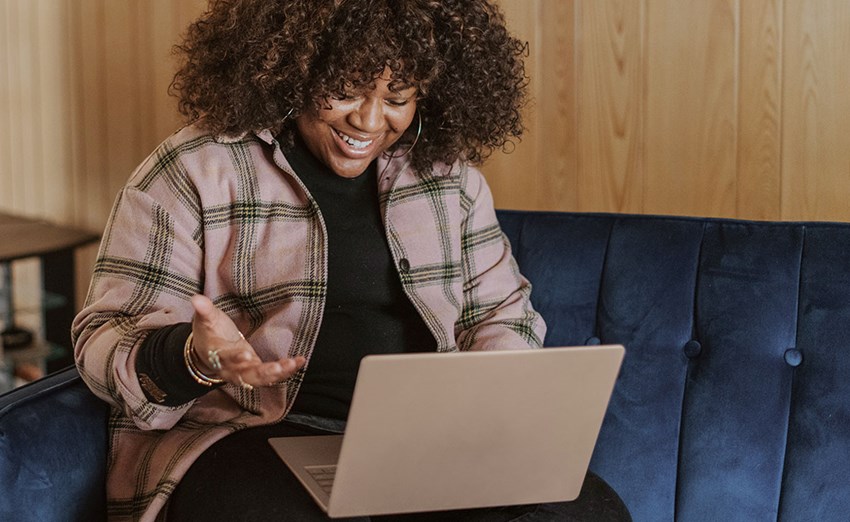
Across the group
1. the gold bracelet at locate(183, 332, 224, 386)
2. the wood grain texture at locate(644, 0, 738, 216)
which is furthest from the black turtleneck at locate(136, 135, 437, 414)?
the wood grain texture at locate(644, 0, 738, 216)

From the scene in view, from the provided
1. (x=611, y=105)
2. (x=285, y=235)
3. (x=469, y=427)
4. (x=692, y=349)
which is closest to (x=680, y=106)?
(x=611, y=105)

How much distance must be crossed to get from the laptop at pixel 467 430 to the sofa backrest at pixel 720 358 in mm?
376

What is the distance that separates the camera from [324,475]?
1159 millimetres

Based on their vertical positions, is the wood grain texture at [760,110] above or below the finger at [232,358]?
above

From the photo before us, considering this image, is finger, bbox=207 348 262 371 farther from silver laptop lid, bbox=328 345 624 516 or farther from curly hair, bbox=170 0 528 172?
curly hair, bbox=170 0 528 172

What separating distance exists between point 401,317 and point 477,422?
43cm

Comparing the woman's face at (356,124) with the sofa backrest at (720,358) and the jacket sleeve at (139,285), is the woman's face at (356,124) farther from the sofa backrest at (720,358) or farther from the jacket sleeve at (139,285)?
the sofa backrest at (720,358)

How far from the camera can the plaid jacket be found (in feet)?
4.19

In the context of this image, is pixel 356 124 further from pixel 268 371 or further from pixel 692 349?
pixel 692 349

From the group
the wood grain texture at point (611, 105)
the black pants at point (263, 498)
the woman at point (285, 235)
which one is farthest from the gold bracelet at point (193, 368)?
the wood grain texture at point (611, 105)

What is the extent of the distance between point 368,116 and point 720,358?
62 cm

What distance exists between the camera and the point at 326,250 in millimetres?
1377

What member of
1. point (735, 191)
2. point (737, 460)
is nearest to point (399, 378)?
point (737, 460)

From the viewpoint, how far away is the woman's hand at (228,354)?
40.5 inches
